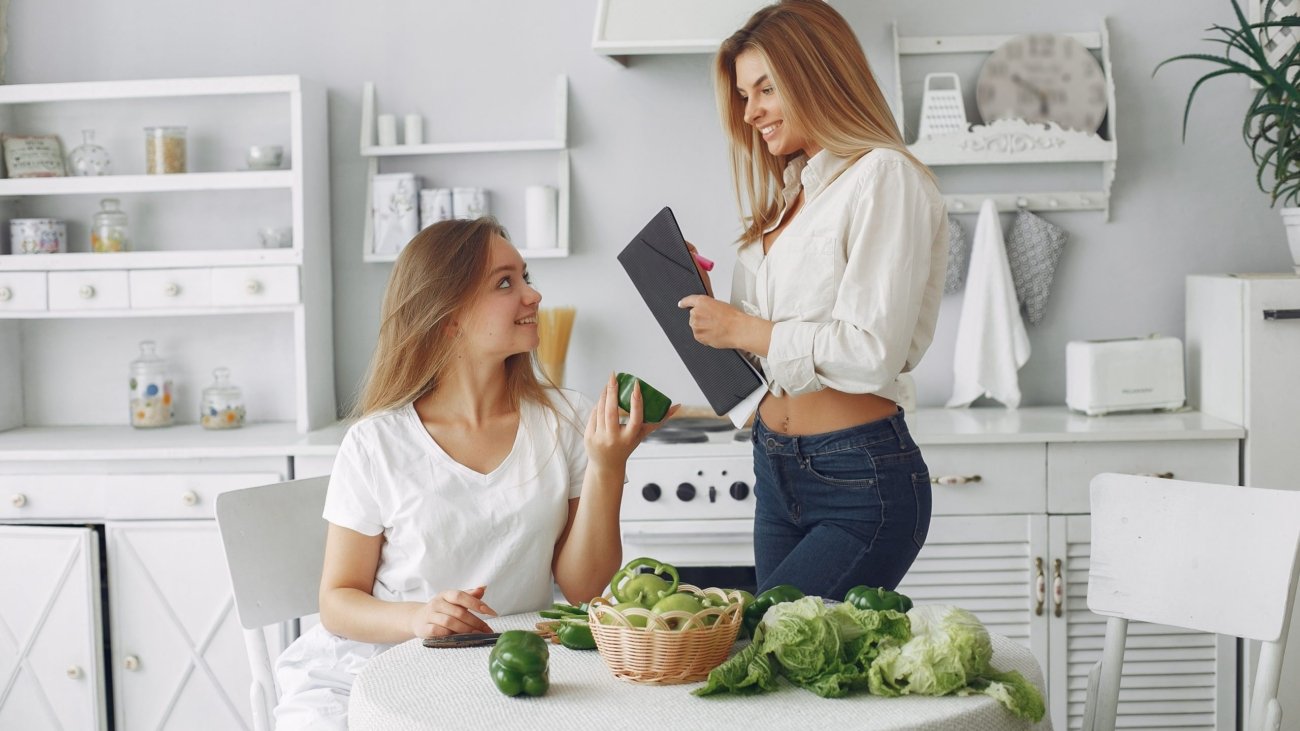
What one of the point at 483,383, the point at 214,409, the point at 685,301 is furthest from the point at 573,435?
the point at 214,409

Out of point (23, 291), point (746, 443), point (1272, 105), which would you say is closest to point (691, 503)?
point (746, 443)

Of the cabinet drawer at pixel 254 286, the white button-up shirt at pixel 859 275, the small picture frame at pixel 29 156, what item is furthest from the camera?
the small picture frame at pixel 29 156

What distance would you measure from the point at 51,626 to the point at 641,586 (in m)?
2.08

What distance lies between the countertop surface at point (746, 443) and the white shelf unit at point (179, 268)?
55 millimetres

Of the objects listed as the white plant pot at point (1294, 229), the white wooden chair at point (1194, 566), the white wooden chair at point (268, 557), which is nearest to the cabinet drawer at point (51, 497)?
the white wooden chair at point (268, 557)

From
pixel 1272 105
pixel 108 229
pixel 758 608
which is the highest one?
pixel 1272 105

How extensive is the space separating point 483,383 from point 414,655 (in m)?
0.50

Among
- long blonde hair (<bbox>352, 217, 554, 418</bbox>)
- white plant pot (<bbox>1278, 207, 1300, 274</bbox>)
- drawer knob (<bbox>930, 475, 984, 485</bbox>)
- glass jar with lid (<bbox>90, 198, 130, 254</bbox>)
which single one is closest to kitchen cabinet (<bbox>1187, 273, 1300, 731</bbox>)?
white plant pot (<bbox>1278, 207, 1300, 274</bbox>)

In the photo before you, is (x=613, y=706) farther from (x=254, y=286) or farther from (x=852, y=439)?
(x=254, y=286)

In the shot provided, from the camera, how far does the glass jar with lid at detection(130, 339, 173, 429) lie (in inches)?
122

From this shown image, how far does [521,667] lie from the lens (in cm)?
124

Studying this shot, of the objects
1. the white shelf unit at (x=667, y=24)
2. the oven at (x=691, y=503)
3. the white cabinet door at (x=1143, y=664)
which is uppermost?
the white shelf unit at (x=667, y=24)

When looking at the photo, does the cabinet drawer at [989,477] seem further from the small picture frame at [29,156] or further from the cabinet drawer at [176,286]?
the small picture frame at [29,156]

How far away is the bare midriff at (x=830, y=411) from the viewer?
1.83 m
